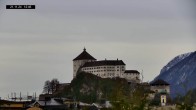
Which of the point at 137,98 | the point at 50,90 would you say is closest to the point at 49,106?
the point at 137,98

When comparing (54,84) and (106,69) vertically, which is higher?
(106,69)

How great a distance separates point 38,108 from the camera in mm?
47250

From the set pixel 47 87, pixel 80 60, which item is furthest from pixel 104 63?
pixel 47 87

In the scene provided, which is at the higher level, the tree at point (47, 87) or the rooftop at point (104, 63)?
the rooftop at point (104, 63)

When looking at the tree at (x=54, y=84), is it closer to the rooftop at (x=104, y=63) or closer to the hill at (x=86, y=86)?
the hill at (x=86, y=86)

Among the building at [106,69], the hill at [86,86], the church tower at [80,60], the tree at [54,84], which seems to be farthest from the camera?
the church tower at [80,60]

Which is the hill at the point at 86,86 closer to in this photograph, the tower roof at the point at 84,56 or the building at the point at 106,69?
the building at the point at 106,69

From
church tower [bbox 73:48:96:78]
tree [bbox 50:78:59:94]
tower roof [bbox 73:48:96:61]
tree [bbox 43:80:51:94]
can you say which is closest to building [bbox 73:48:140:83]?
church tower [bbox 73:48:96:78]

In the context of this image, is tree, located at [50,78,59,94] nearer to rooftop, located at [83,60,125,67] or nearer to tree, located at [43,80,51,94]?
tree, located at [43,80,51,94]

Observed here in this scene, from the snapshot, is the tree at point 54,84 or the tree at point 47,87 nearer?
the tree at point 54,84

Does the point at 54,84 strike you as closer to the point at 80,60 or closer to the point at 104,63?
the point at 104,63

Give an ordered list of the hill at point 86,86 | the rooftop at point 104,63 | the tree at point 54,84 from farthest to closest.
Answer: the rooftop at point 104,63 < the tree at point 54,84 < the hill at point 86,86

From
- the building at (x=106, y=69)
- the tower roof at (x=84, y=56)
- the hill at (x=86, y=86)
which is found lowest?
the hill at (x=86, y=86)

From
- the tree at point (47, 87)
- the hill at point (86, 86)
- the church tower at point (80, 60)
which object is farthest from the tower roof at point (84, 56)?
the hill at point (86, 86)
